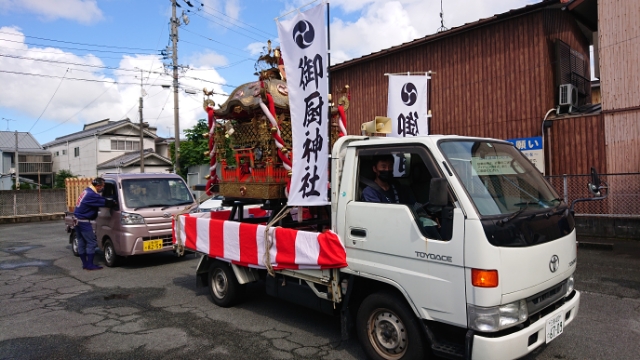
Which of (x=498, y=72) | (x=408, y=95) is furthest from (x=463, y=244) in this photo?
(x=498, y=72)

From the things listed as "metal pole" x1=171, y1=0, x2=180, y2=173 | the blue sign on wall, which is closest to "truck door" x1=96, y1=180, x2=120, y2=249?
the blue sign on wall

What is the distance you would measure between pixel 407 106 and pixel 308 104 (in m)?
3.08

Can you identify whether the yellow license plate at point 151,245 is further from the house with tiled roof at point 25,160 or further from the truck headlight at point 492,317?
the house with tiled roof at point 25,160

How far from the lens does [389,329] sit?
3779mm

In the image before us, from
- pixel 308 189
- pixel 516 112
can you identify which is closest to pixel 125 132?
pixel 516 112

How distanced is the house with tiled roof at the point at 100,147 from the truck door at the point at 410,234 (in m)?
32.3

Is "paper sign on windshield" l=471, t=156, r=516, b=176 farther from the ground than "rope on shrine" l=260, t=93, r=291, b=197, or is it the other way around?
"rope on shrine" l=260, t=93, r=291, b=197

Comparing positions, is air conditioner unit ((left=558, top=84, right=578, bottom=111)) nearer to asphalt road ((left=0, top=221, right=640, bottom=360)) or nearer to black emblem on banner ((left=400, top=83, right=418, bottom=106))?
asphalt road ((left=0, top=221, right=640, bottom=360))

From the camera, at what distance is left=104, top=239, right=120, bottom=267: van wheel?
8.70m

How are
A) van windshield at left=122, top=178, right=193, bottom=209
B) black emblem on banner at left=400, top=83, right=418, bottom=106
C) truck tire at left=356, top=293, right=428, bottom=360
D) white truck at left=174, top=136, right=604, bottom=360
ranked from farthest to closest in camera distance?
1. van windshield at left=122, top=178, right=193, bottom=209
2. black emblem on banner at left=400, top=83, right=418, bottom=106
3. truck tire at left=356, top=293, right=428, bottom=360
4. white truck at left=174, top=136, right=604, bottom=360

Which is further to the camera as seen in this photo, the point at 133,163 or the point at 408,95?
the point at 133,163

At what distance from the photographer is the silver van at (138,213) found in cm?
835

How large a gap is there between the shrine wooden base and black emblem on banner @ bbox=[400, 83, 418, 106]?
120 inches

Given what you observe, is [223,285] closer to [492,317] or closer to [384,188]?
[384,188]
